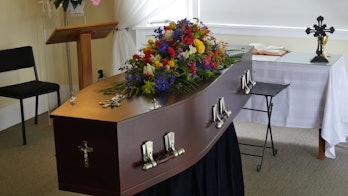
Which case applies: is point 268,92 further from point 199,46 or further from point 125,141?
point 125,141

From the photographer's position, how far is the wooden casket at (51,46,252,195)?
1.75 meters

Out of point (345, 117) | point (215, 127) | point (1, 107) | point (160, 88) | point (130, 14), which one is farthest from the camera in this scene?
point (130, 14)

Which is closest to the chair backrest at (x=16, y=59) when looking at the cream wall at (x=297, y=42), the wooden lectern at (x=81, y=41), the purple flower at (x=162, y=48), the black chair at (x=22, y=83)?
the black chair at (x=22, y=83)

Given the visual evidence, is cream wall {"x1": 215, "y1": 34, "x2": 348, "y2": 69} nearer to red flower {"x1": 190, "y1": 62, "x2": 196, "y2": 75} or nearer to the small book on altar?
the small book on altar

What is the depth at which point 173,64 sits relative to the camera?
84.3 inches

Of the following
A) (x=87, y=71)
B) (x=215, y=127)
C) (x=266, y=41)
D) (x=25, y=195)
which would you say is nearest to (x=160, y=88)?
(x=215, y=127)

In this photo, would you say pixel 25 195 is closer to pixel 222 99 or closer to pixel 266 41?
pixel 222 99

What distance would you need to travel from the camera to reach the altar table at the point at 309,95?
369cm

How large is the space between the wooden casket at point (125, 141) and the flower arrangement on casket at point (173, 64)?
9cm

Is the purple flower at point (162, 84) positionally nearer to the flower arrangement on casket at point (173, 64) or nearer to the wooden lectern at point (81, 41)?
the flower arrangement on casket at point (173, 64)

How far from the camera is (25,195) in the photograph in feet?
11.2

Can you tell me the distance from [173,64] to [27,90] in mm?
2469

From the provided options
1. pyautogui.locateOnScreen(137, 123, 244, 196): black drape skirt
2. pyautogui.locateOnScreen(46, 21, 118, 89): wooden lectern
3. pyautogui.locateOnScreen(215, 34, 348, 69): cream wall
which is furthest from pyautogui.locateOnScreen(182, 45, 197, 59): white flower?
pyautogui.locateOnScreen(215, 34, 348, 69): cream wall

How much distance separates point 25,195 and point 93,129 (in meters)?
1.88
